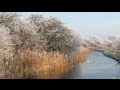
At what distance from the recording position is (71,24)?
7.37 metres

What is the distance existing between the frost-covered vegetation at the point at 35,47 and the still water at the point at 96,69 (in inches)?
4.1

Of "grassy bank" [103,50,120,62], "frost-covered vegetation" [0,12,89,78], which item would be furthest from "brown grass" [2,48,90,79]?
"grassy bank" [103,50,120,62]

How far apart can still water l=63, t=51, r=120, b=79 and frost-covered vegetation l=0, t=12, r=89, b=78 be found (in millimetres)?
104

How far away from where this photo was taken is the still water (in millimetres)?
7258

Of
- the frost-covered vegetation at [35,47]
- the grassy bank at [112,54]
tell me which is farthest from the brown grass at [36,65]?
the grassy bank at [112,54]

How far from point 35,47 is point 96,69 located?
2.74ft

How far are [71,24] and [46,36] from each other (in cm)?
36

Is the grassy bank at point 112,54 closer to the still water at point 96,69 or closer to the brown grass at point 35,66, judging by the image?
the still water at point 96,69

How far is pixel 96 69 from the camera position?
7.29 m

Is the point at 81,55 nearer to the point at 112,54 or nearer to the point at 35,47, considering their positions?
the point at 112,54
